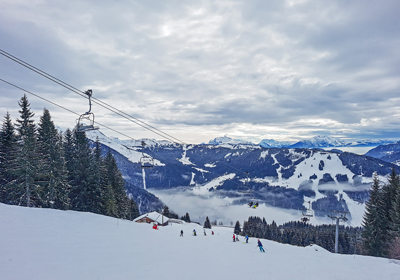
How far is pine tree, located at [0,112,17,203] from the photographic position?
98.3 ft

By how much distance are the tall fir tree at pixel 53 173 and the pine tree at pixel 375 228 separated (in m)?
45.8

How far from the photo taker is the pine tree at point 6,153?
Answer: 2997 cm

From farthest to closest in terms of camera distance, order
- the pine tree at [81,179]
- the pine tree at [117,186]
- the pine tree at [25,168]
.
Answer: the pine tree at [117,186]
the pine tree at [81,179]
the pine tree at [25,168]

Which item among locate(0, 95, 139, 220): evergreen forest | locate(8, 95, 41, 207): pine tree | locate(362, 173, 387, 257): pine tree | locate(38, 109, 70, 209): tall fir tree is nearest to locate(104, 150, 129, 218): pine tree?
locate(0, 95, 139, 220): evergreen forest

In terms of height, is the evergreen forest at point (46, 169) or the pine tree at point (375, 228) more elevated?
the evergreen forest at point (46, 169)

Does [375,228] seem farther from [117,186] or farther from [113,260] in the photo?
[117,186]

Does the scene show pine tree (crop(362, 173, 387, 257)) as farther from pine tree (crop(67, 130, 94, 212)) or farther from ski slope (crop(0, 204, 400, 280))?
pine tree (crop(67, 130, 94, 212))

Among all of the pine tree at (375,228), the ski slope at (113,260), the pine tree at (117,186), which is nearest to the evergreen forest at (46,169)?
the pine tree at (117,186)

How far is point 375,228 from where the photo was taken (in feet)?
106

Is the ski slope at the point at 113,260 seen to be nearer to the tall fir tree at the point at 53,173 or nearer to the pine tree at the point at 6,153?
the tall fir tree at the point at 53,173

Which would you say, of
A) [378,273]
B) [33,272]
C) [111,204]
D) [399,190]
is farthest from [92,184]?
[399,190]

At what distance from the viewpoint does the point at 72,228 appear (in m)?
17.9

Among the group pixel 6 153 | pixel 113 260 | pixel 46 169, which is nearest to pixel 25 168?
pixel 46 169

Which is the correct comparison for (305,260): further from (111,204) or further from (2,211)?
(111,204)
